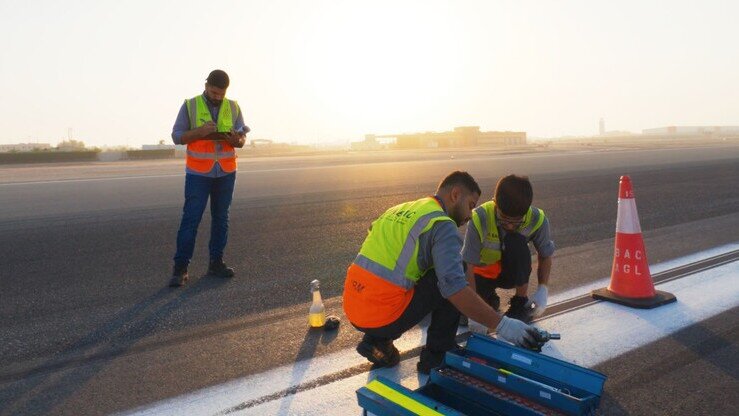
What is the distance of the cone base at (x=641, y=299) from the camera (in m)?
4.39

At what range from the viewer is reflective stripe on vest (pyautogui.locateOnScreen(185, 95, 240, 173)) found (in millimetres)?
5531

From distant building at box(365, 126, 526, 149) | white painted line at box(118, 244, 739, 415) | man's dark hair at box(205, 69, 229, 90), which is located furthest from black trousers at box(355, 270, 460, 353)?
distant building at box(365, 126, 526, 149)

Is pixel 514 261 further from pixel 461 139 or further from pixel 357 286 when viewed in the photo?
pixel 461 139

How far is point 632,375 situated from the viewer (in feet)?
10.5

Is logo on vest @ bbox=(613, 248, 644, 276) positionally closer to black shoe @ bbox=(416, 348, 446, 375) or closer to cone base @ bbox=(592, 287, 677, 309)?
cone base @ bbox=(592, 287, 677, 309)

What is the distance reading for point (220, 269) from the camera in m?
5.82

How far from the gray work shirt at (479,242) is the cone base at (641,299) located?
753mm

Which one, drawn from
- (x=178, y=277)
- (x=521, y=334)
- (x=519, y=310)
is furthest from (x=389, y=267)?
(x=178, y=277)

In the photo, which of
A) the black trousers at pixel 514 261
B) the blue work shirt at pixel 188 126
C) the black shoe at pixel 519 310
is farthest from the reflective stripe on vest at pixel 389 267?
the blue work shirt at pixel 188 126

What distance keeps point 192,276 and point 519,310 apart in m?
3.30

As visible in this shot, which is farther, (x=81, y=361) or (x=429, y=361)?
(x=81, y=361)

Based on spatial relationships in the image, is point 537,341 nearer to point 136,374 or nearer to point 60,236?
point 136,374

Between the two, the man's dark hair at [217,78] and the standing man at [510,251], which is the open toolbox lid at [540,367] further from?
the man's dark hair at [217,78]

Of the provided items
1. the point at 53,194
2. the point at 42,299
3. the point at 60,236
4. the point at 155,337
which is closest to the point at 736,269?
the point at 155,337
